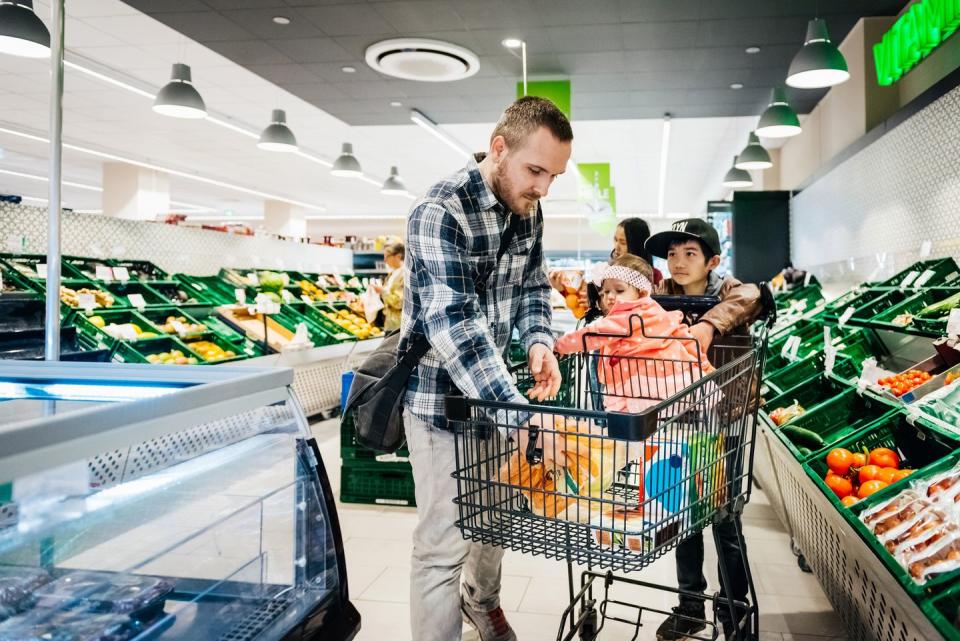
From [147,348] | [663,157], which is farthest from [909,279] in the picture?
[663,157]

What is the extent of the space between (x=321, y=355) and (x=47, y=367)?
5771 millimetres

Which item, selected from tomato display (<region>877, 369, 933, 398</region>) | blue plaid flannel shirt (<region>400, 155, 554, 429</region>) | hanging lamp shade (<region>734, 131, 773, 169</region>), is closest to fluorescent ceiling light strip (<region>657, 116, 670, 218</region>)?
hanging lamp shade (<region>734, 131, 773, 169</region>)

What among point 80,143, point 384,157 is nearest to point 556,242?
point 384,157

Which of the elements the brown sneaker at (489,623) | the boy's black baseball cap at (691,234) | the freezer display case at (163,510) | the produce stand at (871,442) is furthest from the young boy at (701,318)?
the freezer display case at (163,510)

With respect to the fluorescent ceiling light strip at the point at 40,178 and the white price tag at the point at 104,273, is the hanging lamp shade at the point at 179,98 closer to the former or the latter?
the white price tag at the point at 104,273

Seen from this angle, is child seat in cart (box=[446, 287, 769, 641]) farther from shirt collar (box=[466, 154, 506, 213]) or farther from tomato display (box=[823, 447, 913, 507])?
tomato display (box=[823, 447, 913, 507])

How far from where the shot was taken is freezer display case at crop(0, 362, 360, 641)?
0.97m

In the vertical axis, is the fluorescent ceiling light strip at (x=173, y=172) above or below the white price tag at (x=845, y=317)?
above

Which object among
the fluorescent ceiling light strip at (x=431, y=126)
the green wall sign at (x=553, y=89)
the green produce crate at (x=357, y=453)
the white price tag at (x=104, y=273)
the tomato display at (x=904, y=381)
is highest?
the fluorescent ceiling light strip at (x=431, y=126)

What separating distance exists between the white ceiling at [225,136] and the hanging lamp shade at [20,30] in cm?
207

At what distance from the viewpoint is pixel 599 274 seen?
2443mm

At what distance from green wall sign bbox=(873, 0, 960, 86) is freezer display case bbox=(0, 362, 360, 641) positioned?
5.38 m

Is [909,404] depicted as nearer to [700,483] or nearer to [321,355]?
[700,483]

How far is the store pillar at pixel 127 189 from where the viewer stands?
50.2 feet
